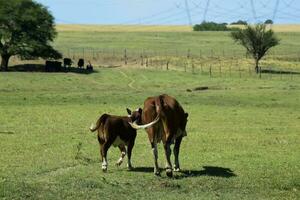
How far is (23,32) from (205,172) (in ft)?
238

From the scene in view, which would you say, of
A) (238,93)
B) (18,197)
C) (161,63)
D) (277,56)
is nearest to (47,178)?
(18,197)

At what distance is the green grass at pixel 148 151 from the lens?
1401 cm

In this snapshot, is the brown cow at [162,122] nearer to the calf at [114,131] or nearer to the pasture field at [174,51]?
the calf at [114,131]

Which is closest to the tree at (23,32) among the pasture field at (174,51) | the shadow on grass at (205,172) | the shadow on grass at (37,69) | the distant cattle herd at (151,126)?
the shadow on grass at (37,69)

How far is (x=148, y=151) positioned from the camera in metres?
21.5

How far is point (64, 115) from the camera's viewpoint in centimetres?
3681

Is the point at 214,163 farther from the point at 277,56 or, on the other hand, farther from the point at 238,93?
the point at 277,56

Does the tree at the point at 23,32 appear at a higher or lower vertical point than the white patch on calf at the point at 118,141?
higher

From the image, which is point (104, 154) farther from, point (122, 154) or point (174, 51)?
point (174, 51)

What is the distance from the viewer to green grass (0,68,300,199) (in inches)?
551

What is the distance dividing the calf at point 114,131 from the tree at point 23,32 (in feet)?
223

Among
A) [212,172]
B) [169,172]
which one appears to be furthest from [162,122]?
[212,172]

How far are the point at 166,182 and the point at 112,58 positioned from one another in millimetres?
89275

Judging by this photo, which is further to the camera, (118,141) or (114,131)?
(118,141)
